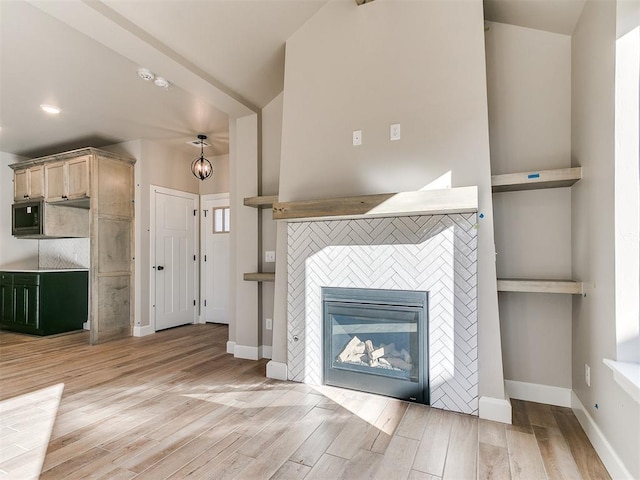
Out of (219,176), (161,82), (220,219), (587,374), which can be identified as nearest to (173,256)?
(220,219)

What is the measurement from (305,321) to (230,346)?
1429mm

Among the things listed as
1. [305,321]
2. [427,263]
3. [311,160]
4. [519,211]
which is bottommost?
[305,321]

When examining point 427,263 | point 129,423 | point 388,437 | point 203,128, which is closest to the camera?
point 388,437

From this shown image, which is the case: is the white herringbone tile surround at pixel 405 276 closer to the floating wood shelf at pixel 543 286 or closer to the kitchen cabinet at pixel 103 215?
the floating wood shelf at pixel 543 286

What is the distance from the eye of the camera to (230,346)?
158 inches

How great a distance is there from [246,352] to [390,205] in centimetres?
232

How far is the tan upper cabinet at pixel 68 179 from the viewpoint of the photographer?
15.3 feet

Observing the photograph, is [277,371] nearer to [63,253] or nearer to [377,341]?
[377,341]

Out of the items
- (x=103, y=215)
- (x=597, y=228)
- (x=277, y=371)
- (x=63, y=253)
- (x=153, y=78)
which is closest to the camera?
(x=597, y=228)

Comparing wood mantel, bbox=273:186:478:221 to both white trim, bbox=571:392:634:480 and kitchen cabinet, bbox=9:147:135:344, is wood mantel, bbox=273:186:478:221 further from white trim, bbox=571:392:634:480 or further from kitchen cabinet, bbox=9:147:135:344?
kitchen cabinet, bbox=9:147:135:344

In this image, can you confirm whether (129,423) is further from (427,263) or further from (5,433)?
(427,263)

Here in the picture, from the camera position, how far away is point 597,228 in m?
2.09

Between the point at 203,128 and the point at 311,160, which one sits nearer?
the point at 311,160

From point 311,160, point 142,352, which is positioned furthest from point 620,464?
point 142,352
